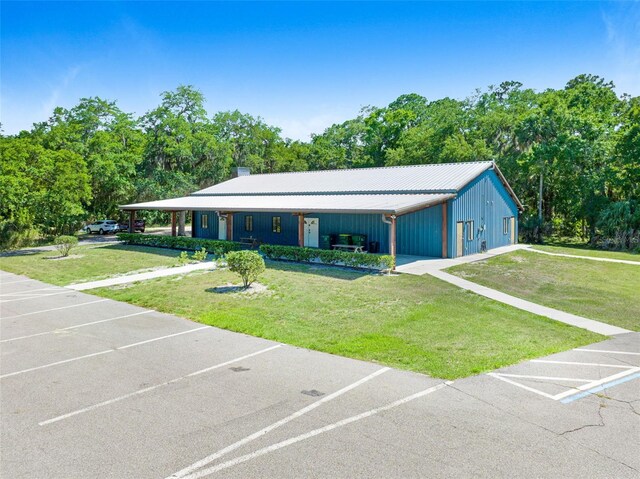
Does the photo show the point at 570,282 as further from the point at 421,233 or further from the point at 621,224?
the point at 621,224

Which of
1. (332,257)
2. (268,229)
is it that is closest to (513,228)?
(332,257)

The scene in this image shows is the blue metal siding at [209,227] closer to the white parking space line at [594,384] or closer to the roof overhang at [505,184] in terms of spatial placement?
the roof overhang at [505,184]

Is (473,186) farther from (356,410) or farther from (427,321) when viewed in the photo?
(356,410)

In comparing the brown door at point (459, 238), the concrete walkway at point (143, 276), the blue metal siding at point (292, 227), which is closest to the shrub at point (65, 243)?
the blue metal siding at point (292, 227)

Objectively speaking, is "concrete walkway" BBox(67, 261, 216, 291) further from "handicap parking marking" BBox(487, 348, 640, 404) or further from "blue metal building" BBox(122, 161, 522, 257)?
"handicap parking marking" BBox(487, 348, 640, 404)

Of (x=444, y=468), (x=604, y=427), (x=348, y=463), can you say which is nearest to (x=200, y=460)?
(x=348, y=463)

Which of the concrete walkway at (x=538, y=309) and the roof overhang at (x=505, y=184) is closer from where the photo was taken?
the concrete walkway at (x=538, y=309)
